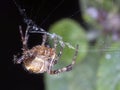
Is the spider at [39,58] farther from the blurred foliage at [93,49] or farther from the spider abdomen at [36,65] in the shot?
the blurred foliage at [93,49]

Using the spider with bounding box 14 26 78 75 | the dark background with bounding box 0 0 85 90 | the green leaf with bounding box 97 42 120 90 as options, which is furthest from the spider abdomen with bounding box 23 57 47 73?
the dark background with bounding box 0 0 85 90

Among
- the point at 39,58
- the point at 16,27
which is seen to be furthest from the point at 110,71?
the point at 16,27

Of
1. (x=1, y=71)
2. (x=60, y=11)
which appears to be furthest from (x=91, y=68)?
(x=1, y=71)

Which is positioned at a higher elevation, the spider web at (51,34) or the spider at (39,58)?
the spider web at (51,34)

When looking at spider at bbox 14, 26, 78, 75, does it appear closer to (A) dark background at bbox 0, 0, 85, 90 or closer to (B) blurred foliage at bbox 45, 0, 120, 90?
(B) blurred foliage at bbox 45, 0, 120, 90

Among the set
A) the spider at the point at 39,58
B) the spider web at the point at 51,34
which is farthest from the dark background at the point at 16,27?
the spider at the point at 39,58

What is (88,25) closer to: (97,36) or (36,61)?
(97,36)
